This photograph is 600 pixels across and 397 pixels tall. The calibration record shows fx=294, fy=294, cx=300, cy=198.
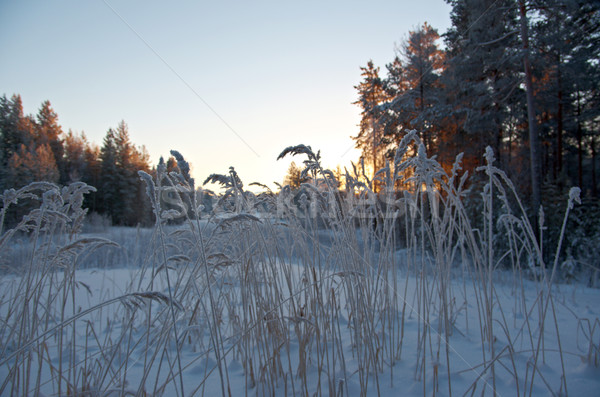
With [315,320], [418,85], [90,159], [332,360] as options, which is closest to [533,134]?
[418,85]

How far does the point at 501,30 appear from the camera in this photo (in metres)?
9.05

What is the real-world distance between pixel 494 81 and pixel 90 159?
32.6m

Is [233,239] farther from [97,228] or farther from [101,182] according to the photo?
[101,182]

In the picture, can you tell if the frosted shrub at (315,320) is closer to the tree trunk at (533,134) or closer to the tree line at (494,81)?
the tree line at (494,81)

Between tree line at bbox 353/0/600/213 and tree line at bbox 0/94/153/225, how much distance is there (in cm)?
1877

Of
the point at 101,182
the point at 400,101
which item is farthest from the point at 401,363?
the point at 101,182

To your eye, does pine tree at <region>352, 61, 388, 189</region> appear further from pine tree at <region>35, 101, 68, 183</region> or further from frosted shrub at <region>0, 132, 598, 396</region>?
pine tree at <region>35, 101, 68, 183</region>

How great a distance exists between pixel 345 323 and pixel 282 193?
1354mm

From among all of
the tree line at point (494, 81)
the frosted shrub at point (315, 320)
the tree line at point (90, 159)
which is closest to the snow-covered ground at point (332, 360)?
the frosted shrub at point (315, 320)

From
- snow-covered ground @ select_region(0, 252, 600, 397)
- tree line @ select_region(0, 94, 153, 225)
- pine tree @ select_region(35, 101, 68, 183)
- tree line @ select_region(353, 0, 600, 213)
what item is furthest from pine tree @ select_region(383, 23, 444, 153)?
pine tree @ select_region(35, 101, 68, 183)

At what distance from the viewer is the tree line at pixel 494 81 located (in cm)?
717

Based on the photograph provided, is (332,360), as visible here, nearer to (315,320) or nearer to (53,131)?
(315,320)

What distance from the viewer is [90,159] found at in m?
28.4

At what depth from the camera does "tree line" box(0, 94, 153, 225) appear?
22.0m
